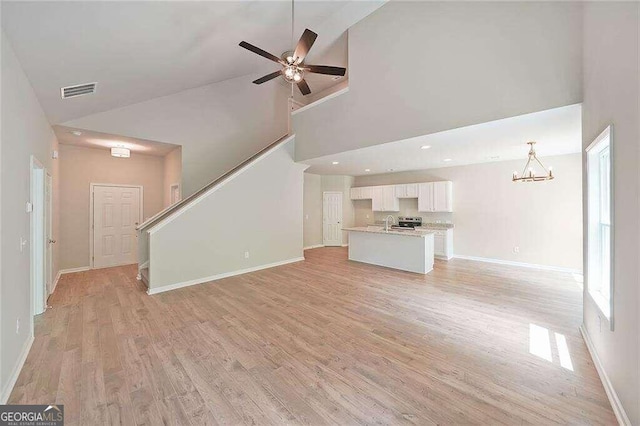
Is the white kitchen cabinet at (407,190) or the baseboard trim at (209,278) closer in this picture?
the baseboard trim at (209,278)

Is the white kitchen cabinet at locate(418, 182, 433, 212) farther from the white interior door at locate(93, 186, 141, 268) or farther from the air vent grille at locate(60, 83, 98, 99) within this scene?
the white interior door at locate(93, 186, 141, 268)

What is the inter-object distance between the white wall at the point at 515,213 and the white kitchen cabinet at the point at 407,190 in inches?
13.9

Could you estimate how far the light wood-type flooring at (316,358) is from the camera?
1.72 m

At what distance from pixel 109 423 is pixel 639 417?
10.9 ft

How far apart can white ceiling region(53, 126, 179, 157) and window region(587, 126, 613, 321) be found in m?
7.34

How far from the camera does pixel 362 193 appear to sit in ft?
28.6

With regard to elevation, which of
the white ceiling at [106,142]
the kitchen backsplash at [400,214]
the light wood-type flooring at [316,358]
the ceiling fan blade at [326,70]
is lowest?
the light wood-type flooring at [316,358]

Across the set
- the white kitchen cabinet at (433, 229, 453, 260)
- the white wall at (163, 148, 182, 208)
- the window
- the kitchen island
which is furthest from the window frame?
the white wall at (163, 148, 182, 208)

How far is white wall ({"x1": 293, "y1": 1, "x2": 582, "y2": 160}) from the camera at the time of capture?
2.73 meters

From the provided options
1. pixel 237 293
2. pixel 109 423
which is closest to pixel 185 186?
pixel 237 293

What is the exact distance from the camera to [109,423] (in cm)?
161

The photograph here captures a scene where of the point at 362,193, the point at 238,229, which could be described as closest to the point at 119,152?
the point at 238,229

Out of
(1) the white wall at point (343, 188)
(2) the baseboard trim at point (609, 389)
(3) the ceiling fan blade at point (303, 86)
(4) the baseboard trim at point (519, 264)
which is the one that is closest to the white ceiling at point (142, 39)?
(3) the ceiling fan blade at point (303, 86)

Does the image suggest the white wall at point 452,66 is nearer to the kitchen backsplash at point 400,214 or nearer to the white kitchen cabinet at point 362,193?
the white kitchen cabinet at point 362,193
